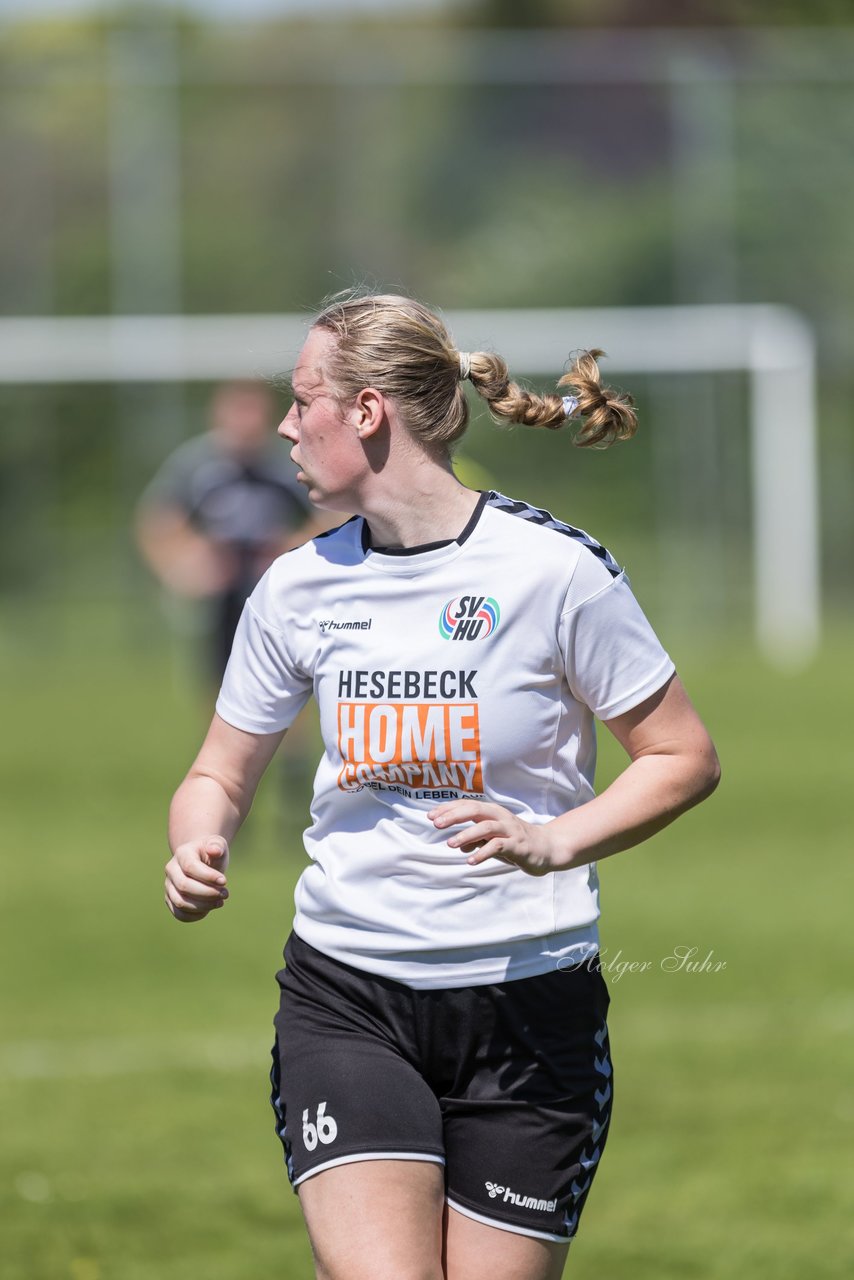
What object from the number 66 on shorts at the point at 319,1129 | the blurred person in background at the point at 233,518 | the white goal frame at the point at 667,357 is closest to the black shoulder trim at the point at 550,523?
the number 66 on shorts at the point at 319,1129

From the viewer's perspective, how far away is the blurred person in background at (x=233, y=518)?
1198cm

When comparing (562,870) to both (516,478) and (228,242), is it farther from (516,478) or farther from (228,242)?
(228,242)

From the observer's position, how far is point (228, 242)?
24.3 metres

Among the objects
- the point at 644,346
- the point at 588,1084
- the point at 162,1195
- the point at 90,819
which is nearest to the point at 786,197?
the point at 644,346

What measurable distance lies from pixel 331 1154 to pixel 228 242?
2207cm

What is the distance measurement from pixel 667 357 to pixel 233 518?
12260 mm

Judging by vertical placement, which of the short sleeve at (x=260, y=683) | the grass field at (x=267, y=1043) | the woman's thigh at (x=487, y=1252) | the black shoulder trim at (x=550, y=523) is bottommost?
the grass field at (x=267, y=1043)

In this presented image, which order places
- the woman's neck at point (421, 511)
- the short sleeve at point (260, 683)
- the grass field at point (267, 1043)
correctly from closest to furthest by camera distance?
the woman's neck at point (421, 511) < the short sleeve at point (260, 683) < the grass field at point (267, 1043)

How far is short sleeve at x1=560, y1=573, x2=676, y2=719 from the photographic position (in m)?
3.16

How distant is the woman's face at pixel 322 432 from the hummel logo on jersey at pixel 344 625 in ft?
0.70

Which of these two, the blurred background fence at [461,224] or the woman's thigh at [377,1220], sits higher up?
the blurred background fence at [461,224]

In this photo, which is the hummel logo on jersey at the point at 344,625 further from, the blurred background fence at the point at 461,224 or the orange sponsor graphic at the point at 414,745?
the blurred background fence at the point at 461,224

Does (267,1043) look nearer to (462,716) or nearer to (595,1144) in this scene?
(595,1144)

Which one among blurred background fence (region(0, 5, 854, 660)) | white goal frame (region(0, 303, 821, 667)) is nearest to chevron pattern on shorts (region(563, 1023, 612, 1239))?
white goal frame (region(0, 303, 821, 667))
